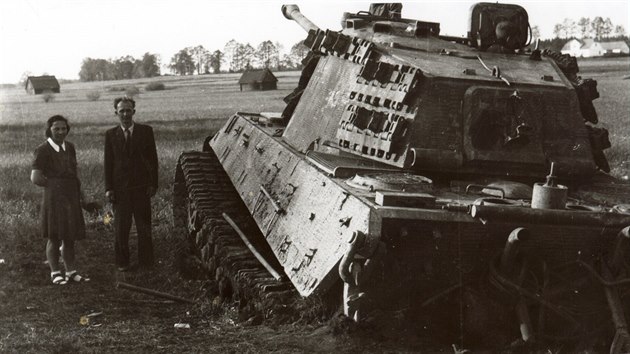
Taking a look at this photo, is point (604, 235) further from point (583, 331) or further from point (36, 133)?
point (36, 133)

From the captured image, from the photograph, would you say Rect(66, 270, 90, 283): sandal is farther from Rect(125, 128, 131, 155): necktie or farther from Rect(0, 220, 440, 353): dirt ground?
Rect(125, 128, 131, 155): necktie

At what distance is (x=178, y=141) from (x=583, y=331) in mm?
20102

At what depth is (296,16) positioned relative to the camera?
10.8 metres

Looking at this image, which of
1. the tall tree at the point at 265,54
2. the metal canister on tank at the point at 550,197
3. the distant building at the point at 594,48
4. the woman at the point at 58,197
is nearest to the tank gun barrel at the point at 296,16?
the woman at the point at 58,197

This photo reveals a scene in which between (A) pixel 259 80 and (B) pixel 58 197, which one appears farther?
(A) pixel 259 80

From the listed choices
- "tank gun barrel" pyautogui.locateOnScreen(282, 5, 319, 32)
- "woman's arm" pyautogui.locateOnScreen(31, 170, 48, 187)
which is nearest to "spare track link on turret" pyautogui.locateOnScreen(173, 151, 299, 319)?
"woman's arm" pyautogui.locateOnScreen(31, 170, 48, 187)

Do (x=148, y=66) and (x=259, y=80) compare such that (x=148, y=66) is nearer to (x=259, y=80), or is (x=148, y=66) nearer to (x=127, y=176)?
(x=259, y=80)

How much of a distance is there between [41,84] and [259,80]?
757 inches

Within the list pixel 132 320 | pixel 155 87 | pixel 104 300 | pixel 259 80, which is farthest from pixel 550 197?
pixel 155 87

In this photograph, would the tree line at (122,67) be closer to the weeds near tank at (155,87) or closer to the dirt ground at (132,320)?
the weeds near tank at (155,87)

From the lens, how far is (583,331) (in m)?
5.93

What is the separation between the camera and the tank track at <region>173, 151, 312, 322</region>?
6.40 metres

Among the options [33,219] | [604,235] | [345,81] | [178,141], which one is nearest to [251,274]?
[345,81]

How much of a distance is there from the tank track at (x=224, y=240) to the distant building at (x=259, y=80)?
4098cm
